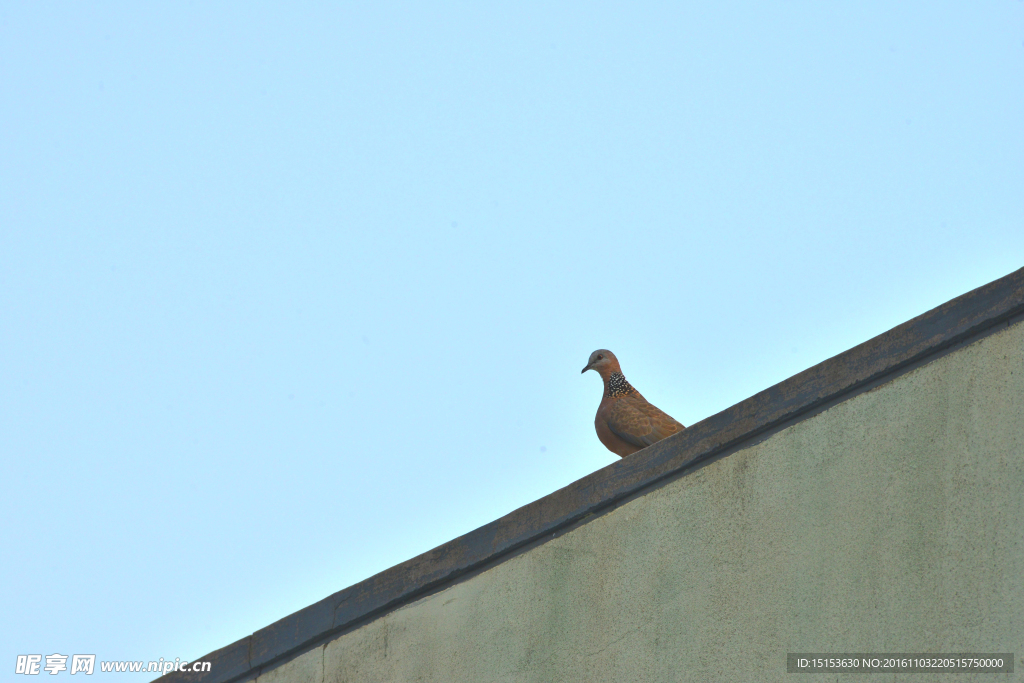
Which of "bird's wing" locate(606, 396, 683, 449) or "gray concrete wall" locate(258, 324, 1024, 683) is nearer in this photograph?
"gray concrete wall" locate(258, 324, 1024, 683)

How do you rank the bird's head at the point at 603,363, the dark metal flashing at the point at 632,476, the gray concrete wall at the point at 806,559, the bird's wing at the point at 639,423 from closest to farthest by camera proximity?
the gray concrete wall at the point at 806,559 → the dark metal flashing at the point at 632,476 → the bird's wing at the point at 639,423 → the bird's head at the point at 603,363

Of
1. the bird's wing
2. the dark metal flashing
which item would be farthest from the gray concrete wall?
the bird's wing

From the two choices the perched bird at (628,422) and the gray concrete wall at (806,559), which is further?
the perched bird at (628,422)

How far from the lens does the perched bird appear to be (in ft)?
25.3

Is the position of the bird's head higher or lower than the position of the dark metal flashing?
higher

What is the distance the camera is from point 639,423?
7.76 metres

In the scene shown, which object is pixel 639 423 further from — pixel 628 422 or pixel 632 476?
pixel 632 476

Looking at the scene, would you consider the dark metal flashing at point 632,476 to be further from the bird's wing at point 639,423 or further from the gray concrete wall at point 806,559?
the bird's wing at point 639,423

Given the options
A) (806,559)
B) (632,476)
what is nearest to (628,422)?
(632,476)

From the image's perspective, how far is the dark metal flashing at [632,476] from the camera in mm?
4426

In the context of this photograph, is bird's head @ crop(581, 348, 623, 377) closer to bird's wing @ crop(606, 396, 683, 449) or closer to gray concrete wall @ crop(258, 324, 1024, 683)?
bird's wing @ crop(606, 396, 683, 449)

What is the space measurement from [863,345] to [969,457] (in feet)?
2.22

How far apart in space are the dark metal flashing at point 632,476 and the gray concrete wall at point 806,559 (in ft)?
0.20

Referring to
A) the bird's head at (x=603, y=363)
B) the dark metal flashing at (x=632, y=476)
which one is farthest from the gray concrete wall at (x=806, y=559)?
the bird's head at (x=603, y=363)
